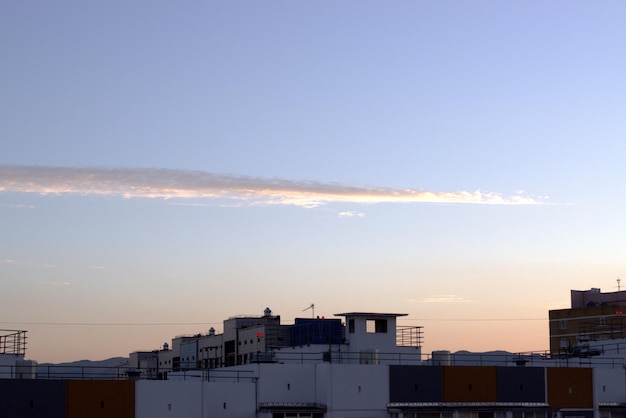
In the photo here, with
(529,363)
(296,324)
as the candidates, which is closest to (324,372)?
(529,363)

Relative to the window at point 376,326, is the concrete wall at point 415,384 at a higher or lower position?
lower

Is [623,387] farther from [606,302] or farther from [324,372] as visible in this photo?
[606,302]

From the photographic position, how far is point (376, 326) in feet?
287

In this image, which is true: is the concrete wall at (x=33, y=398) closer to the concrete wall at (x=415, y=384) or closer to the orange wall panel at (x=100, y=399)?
the orange wall panel at (x=100, y=399)

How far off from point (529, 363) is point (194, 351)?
285 feet

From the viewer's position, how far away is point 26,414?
5916 cm

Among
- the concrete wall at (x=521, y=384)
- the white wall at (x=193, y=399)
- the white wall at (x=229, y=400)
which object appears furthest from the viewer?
the concrete wall at (x=521, y=384)

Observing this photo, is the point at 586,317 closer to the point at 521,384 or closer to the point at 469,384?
the point at 521,384

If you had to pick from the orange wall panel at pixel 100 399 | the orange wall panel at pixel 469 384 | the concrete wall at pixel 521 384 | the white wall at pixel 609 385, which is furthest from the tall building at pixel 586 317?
the orange wall panel at pixel 100 399

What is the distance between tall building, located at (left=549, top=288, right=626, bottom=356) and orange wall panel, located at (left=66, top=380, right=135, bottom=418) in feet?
313

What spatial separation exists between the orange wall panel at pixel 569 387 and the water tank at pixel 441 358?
23.9 feet

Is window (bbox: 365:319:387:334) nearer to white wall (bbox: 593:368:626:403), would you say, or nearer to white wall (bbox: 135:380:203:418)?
white wall (bbox: 593:368:626:403)

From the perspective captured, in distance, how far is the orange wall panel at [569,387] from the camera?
3071 inches

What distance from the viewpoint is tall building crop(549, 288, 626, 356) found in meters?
154
